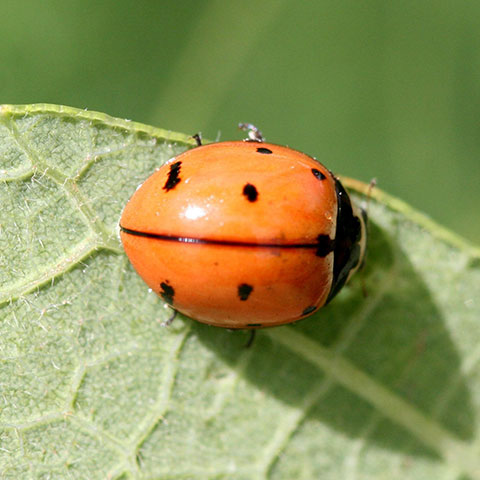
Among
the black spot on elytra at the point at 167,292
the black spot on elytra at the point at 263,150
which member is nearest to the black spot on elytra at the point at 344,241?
the black spot on elytra at the point at 263,150

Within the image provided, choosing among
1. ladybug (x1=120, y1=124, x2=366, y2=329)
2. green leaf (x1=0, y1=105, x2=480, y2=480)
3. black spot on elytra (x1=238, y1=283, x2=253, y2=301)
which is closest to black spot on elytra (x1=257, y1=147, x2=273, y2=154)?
ladybug (x1=120, y1=124, x2=366, y2=329)

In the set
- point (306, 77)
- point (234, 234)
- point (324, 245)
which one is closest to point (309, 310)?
point (324, 245)

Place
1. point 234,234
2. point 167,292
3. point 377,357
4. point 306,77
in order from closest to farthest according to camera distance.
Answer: point 234,234 → point 167,292 → point 377,357 → point 306,77

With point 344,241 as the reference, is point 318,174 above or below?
above

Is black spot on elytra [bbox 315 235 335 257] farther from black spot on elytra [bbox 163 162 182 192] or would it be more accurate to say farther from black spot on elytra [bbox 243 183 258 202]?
black spot on elytra [bbox 163 162 182 192]

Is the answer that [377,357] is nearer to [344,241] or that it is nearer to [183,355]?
[344,241]
